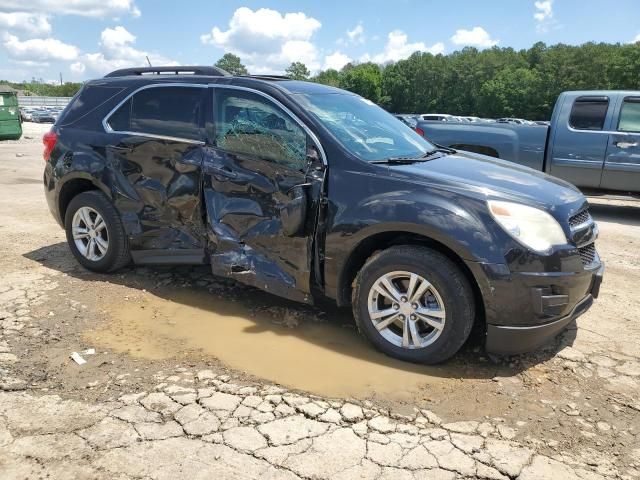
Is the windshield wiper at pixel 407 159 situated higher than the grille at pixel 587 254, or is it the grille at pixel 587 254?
the windshield wiper at pixel 407 159

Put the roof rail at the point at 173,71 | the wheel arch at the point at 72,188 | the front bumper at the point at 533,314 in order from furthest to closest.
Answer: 1. the wheel arch at the point at 72,188
2. the roof rail at the point at 173,71
3. the front bumper at the point at 533,314

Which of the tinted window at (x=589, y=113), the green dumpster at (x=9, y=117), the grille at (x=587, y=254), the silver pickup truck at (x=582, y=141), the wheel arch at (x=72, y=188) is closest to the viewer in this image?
the grille at (x=587, y=254)

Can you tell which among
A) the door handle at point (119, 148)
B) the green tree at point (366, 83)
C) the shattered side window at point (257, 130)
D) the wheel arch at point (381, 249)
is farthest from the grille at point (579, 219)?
the green tree at point (366, 83)

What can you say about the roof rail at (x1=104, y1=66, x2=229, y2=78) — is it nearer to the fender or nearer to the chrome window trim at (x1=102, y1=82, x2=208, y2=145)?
the chrome window trim at (x1=102, y1=82, x2=208, y2=145)

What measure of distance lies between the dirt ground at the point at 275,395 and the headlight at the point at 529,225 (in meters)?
0.88

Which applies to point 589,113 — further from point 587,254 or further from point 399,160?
point 399,160

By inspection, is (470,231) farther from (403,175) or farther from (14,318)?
(14,318)

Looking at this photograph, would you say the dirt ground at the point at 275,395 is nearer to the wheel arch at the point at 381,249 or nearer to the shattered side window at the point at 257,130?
the wheel arch at the point at 381,249

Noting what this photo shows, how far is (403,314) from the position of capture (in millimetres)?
3584

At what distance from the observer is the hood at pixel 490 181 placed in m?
3.48

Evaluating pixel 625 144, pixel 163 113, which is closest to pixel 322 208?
pixel 163 113

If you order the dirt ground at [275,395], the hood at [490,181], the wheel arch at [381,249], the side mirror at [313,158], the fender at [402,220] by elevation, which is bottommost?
the dirt ground at [275,395]

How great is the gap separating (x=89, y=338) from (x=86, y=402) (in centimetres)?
93

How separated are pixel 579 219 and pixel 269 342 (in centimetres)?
230
